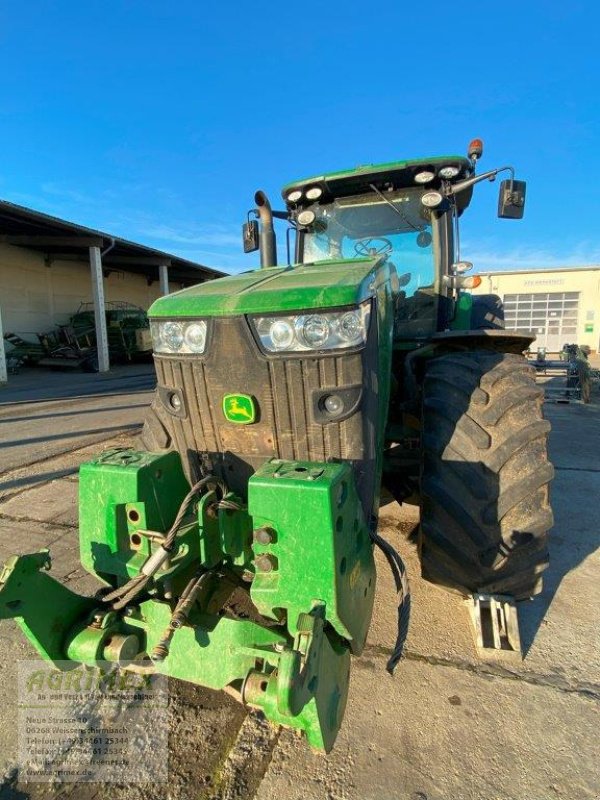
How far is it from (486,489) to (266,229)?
2113 mm

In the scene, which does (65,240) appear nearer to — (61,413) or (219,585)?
(61,413)

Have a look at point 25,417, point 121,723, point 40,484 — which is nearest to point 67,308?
point 25,417

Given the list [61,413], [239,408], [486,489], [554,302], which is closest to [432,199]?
[486,489]

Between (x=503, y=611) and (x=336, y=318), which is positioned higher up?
(x=336, y=318)

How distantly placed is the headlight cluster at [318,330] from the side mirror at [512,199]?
7.49ft

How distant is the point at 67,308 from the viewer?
20609mm

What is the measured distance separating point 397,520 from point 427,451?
165 cm

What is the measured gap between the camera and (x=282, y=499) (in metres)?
1.44

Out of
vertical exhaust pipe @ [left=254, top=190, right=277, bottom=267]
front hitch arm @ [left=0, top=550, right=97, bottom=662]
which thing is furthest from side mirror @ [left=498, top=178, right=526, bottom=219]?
front hitch arm @ [left=0, top=550, right=97, bottom=662]

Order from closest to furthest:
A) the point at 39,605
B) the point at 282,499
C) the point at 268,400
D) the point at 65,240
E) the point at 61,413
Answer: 1. the point at 282,499
2. the point at 39,605
3. the point at 268,400
4. the point at 61,413
5. the point at 65,240

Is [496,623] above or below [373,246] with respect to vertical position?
below

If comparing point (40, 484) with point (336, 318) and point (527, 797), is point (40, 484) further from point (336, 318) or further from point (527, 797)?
point (527, 797)

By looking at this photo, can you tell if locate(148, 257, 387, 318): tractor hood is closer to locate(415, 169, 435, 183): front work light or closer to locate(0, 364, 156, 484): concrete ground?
locate(415, 169, 435, 183): front work light

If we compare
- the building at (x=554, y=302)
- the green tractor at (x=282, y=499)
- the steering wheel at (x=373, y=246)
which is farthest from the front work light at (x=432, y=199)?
the building at (x=554, y=302)
